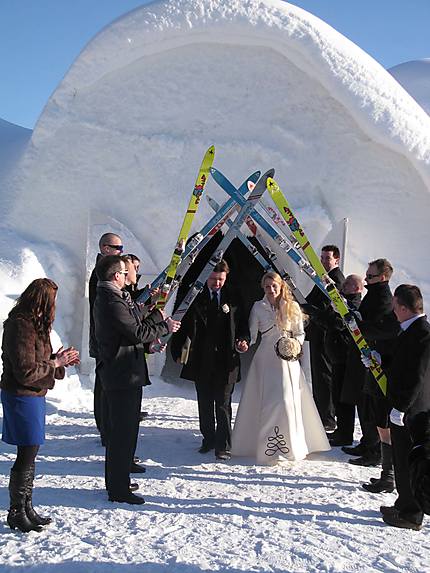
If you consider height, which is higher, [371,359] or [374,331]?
[374,331]

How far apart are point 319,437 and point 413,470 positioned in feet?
8.22

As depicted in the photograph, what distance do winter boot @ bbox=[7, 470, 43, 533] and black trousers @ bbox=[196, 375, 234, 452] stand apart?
184cm

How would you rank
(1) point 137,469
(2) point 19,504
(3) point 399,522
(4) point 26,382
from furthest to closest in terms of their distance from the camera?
1. (1) point 137,469
2. (3) point 399,522
3. (2) point 19,504
4. (4) point 26,382

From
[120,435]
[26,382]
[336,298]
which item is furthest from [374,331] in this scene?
[26,382]

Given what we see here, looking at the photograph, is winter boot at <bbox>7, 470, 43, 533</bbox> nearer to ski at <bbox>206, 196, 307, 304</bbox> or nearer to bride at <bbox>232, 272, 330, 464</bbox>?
bride at <bbox>232, 272, 330, 464</bbox>

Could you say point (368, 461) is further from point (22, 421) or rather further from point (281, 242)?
point (22, 421)

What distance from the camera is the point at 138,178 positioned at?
770 cm

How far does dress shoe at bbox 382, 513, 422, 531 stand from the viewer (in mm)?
3283

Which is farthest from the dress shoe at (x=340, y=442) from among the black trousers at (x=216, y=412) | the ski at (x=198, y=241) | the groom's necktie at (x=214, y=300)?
the ski at (x=198, y=241)

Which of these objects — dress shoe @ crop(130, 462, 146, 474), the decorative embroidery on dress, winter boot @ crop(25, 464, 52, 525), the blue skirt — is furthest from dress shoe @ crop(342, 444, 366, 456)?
the blue skirt

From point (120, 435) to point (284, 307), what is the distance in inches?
65.2

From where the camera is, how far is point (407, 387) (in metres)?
3.22

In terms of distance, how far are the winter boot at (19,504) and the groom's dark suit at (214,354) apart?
1.85m

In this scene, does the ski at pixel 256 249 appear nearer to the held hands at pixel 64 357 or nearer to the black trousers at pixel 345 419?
the black trousers at pixel 345 419
